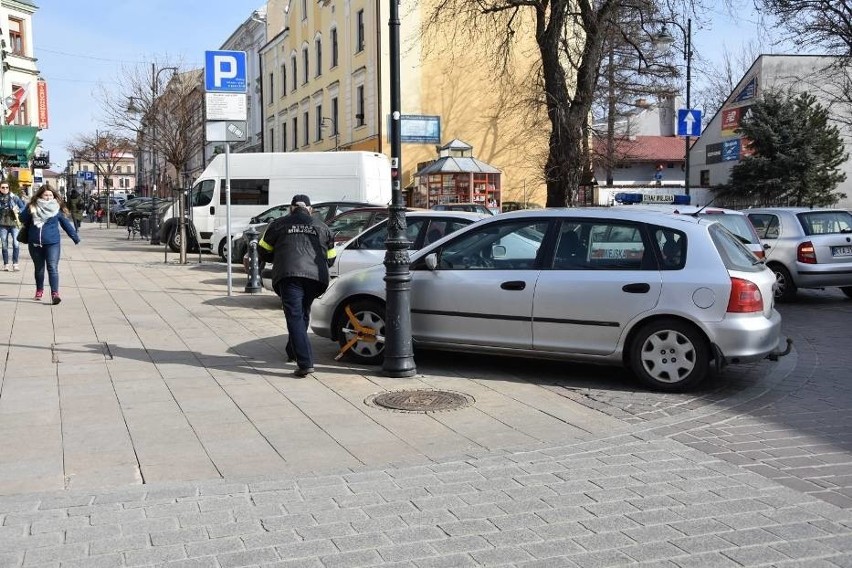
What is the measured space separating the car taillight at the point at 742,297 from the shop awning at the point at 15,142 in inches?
1135

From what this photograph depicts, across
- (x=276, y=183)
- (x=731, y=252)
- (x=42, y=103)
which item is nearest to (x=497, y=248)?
(x=731, y=252)

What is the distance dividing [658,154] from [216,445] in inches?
2396

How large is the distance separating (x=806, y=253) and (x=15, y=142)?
27.7 meters

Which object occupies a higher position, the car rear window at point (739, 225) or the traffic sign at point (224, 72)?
the traffic sign at point (224, 72)

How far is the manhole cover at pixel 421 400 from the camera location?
650cm

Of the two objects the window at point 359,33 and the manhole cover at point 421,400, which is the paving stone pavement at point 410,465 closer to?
the manhole cover at point 421,400

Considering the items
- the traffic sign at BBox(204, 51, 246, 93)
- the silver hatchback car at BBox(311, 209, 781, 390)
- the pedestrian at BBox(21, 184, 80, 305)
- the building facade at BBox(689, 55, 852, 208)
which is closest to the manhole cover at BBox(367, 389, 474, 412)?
the silver hatchback car at BBox(311, 209, 781, 390)

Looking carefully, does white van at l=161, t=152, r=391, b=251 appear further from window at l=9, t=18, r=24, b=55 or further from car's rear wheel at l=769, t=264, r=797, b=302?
window at l=9, t=18, r=24, b=55

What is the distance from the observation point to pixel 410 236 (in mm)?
10602

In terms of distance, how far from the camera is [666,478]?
15.9ft

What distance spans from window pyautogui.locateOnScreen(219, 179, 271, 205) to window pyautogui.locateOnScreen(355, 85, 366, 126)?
16.7 m

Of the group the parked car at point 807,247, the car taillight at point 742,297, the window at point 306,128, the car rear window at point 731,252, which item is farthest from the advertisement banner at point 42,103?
the car taillight at point 742,297

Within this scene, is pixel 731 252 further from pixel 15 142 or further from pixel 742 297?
pixel 15 142

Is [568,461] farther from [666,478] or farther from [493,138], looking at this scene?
[493,138]
